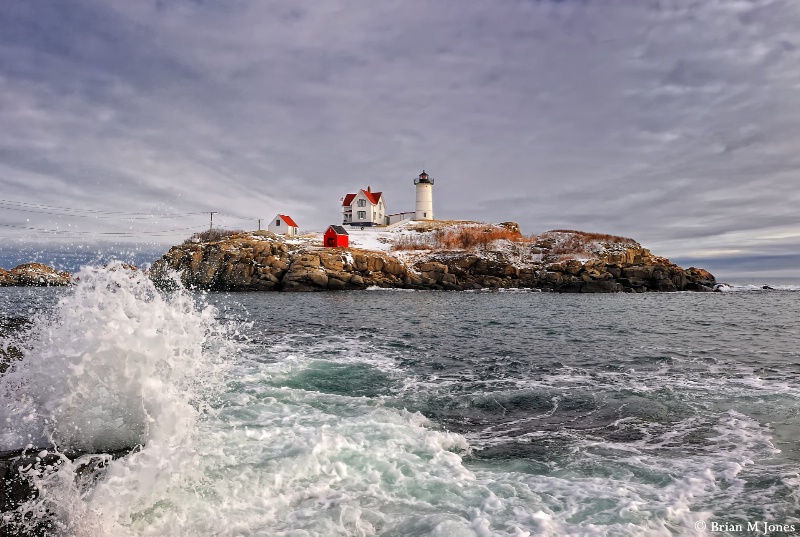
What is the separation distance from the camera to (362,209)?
103 meters

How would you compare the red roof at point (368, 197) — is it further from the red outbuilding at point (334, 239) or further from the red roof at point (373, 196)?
the red outbuilding at point (334, 239)

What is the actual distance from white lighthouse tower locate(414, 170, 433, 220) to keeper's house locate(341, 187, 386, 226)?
9.40 metres

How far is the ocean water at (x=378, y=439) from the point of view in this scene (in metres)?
5.03

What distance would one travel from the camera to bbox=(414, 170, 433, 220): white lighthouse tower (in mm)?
106125

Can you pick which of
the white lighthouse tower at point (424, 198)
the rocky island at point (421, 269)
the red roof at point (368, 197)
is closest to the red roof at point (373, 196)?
the red roof at point (368, 197)

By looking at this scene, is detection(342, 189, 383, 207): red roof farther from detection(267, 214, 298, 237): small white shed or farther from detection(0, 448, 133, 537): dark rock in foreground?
detection(0, 448, 133, 537): dark rock in foreground

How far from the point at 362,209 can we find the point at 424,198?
14925mm

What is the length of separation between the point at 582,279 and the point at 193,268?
181 feet

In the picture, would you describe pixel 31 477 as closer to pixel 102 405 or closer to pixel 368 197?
pixel 102 405

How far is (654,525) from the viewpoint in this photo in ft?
16.3

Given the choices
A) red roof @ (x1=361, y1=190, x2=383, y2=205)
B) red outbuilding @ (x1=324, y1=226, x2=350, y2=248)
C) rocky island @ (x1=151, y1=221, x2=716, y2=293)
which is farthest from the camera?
red roof @ (x1=361, y1=190, x2=383, y2=205)

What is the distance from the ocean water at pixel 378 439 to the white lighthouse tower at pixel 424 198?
93750 millimetres

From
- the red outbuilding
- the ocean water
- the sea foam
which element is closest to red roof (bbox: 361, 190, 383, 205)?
the red outbuilding

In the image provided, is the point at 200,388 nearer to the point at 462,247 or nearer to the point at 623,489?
the point at 623,489
